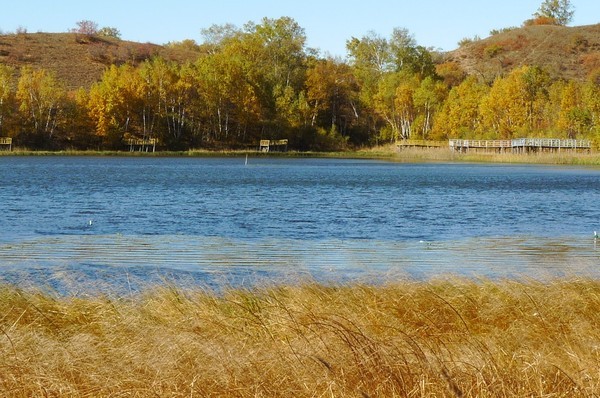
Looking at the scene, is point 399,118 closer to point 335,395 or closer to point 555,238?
point 555,238

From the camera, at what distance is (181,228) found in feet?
87.9

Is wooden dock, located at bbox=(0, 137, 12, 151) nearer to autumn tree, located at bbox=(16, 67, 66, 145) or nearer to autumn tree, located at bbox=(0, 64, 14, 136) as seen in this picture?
autumn tree, located at bbox=(0, 64, 14, 136)

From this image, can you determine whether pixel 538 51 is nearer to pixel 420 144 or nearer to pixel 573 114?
pixel 420 144

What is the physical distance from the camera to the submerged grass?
6.98 m

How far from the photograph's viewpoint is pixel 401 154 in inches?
4264

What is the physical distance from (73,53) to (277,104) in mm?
37990

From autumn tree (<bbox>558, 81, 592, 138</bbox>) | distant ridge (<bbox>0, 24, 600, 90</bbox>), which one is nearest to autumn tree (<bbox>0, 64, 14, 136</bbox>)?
distant ridge (<bbox>0, 24, 600, 90</bbox>)

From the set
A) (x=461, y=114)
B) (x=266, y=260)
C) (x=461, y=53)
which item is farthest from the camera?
(x=461, y=53)

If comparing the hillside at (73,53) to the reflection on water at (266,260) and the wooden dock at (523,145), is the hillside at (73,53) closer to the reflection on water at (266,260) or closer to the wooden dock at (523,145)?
the wooden dock at (523,145)

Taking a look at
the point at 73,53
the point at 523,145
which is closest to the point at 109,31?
the point at 73,53

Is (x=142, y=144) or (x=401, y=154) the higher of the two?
(x=142, y=144)

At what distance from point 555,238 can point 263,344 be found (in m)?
17.7

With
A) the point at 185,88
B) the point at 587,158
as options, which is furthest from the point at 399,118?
the point at 587,158

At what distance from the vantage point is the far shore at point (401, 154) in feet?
277
